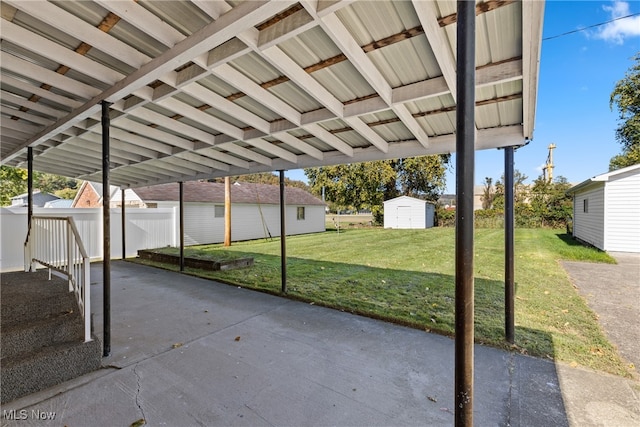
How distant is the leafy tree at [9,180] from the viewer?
13365 millimetres

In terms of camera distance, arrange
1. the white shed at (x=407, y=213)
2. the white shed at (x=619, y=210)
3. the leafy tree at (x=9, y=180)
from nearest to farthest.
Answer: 1. the white shed at (x=619, y=210)
2. the leafy tree at (x=9, y=180)
3. the white shed at (x=407, y=213)

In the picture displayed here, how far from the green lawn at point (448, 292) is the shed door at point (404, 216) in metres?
13.0

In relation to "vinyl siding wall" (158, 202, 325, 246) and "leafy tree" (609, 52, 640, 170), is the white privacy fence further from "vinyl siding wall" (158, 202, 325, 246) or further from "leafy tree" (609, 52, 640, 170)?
"leafy tree" (609, 52, 640, 170)

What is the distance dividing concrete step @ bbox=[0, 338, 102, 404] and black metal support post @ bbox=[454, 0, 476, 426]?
3.25 metres

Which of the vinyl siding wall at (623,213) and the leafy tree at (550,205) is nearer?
the vinyl siding wall at (623,213)

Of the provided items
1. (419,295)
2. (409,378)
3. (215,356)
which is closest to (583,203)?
(419,295)

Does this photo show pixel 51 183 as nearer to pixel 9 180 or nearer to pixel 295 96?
pixel 9 180

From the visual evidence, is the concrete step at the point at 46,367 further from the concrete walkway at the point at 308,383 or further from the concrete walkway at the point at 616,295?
the concrete walkway at the point at 616,295

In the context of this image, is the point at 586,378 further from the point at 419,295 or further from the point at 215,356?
the point at 215,356

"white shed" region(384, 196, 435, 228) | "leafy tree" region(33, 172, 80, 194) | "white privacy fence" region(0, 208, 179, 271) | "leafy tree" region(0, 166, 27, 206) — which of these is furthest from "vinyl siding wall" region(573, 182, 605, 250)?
"leafy tree" region(33, 172, 80, 194)

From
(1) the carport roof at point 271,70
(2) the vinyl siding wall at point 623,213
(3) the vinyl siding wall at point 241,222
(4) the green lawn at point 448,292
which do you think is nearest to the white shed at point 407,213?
(3) the vinyl siding wall at point 241,222

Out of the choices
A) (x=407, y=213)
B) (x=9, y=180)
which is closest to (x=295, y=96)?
(x=9, y=180)

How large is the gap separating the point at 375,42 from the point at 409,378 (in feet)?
9.61

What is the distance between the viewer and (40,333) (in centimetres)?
282
